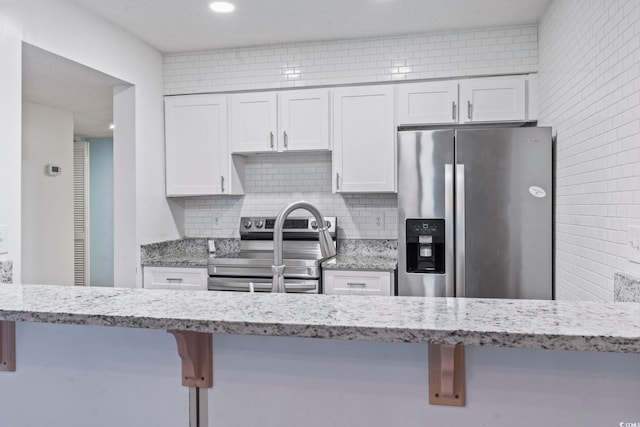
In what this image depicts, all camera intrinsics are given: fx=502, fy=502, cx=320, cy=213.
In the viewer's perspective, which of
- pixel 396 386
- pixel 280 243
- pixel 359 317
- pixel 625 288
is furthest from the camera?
pixel 625 288

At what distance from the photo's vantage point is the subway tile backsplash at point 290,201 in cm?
387

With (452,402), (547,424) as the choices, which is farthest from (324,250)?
(547,424)

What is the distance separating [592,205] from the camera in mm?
2287

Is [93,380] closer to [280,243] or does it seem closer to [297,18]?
[280,243]

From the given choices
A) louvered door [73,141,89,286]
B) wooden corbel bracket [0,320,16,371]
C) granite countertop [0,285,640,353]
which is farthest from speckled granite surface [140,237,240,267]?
louvered door [73,141,89,286]

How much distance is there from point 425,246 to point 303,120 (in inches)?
51.1

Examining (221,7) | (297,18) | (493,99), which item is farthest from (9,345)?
(493,99)

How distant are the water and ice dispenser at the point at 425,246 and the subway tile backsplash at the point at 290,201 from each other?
74 cm

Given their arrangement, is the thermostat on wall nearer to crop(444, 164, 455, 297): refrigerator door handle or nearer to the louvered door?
the louvered door

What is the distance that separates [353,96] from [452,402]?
2717mm

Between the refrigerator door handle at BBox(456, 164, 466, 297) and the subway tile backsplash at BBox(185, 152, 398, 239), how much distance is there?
870 millimetres

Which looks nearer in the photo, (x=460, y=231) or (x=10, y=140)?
(x=10, y=140)

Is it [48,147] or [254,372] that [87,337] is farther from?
[48,147]

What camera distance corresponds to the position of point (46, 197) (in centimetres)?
463
